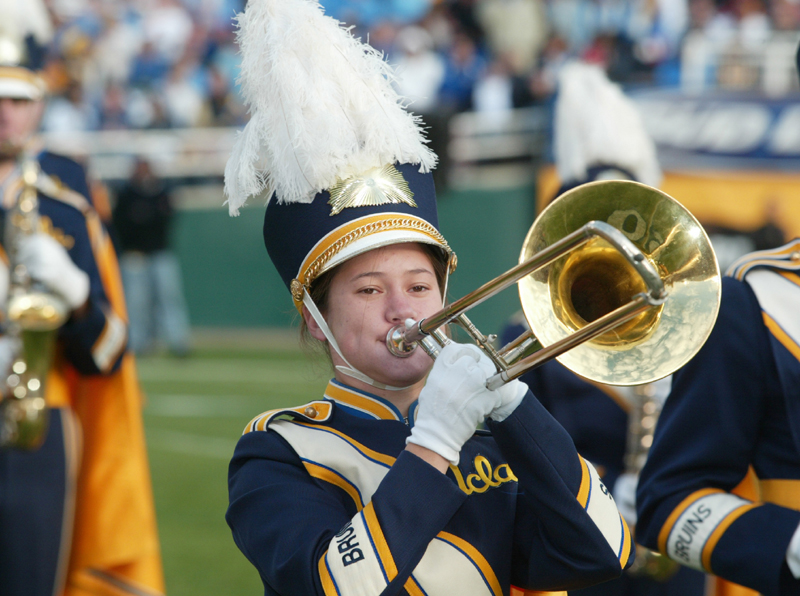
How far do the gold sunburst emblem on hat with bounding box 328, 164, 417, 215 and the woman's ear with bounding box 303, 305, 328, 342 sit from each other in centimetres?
23

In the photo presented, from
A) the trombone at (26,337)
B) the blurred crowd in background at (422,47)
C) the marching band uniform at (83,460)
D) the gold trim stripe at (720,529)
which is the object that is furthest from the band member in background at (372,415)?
the blurred crowd in background at (422,47)

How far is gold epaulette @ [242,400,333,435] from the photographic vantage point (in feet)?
6.58

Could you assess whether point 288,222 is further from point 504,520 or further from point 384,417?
point 504,520

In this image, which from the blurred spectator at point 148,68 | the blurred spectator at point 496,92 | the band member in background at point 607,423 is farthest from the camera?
the blurred spectator at point 148,68

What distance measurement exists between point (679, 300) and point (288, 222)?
0.73m

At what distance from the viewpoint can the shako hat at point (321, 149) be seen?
1.98 meters

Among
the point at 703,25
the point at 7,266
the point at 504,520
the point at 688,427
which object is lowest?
the point at 504,520

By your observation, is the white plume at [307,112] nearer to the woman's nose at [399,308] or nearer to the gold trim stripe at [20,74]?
the woman's nose at [399,308]

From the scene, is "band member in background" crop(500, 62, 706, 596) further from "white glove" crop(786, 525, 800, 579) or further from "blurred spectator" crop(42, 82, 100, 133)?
"blurred spectator" crop(42, 82, 100, 133)

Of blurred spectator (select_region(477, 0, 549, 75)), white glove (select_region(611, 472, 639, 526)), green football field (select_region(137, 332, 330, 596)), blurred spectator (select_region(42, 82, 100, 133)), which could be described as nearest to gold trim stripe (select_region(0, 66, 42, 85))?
green football field (select_region(137, 332, 330, 596))

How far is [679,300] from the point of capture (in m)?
1.89

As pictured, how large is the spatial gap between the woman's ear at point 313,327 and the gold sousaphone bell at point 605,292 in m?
0.21

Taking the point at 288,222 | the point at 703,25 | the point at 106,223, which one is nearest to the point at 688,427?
the point at 288,222

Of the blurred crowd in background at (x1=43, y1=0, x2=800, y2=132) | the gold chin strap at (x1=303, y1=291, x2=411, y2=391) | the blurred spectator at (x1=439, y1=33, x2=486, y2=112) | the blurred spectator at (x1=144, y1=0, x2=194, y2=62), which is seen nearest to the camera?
the gold chin strap at (x1=303, y1=291, x2=411, y2=391)
